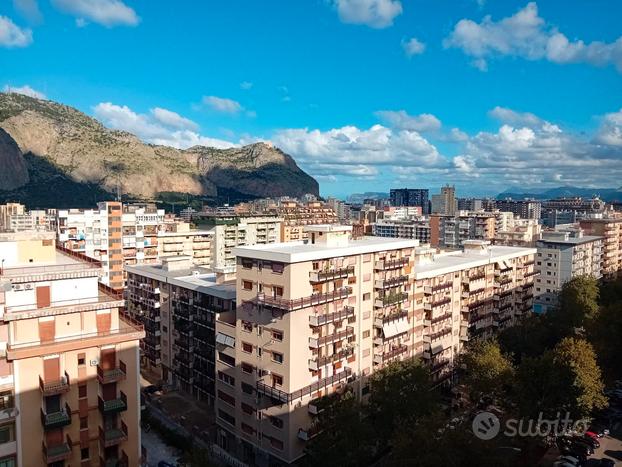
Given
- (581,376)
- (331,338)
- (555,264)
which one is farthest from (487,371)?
(555,264)

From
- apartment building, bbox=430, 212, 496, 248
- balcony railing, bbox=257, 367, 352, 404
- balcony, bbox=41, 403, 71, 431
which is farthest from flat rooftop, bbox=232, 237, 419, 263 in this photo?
apartment building, bbox=430, 212, 496, 248

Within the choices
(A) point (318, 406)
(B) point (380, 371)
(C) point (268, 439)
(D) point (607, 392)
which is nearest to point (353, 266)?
(B) point (380, 371)

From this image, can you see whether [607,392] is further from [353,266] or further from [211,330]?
[211,330]

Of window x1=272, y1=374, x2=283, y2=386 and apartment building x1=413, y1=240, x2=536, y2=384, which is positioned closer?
window x1=272, y1=374, x2=283, y2=386

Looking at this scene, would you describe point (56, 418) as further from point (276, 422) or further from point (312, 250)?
point (312, 250)

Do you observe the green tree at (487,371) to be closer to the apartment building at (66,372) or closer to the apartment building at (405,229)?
the apartment building at (66,372)

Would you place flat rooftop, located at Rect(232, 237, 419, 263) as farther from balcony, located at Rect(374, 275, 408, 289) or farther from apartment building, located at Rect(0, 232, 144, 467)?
apartment building, located at Rect(0, 232, 144, 467)
